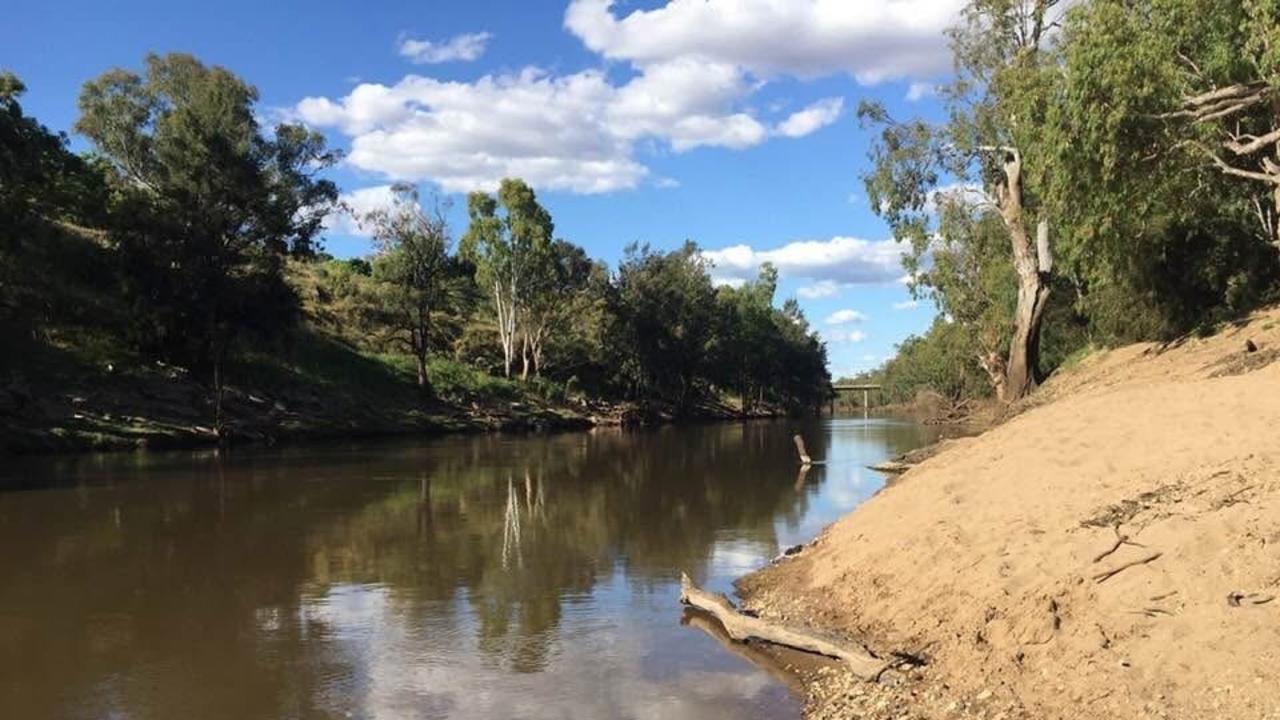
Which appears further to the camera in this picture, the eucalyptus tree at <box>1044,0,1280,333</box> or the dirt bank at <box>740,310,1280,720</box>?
the eucalyptus tree at <box>1044,0,1280,333</box>

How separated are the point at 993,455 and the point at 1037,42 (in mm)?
30030

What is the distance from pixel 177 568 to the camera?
16.4m

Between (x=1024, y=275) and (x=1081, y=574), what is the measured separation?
33.3 m

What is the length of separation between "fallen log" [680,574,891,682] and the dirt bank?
8.4 inches

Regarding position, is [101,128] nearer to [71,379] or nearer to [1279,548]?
[71,379]

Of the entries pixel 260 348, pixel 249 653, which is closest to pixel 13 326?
pixel 260 348

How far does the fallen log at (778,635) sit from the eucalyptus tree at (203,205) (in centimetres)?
3917

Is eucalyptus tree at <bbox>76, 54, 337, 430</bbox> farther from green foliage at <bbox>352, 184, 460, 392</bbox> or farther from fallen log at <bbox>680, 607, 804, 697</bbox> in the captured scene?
fallen log at <bbox>680, 607, 804, 697</bbox>

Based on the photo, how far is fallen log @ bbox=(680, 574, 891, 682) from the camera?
9.06 metres

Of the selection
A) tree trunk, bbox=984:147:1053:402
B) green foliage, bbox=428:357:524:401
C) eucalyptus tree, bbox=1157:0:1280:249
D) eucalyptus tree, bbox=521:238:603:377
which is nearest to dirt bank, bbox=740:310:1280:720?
eucalyptus tree, bbox=1157:0:1280:249

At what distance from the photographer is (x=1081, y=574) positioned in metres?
8.77

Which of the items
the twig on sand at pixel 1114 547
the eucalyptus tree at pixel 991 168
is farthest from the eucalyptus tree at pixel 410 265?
the twig on sand at pixel 1114 547

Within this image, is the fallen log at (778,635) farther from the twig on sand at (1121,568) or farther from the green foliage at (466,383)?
the green foliage at (466,383)

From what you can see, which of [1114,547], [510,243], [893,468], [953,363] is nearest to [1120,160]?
[893,468]
